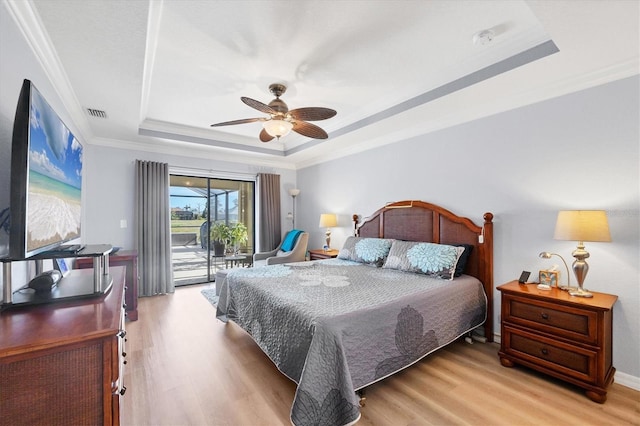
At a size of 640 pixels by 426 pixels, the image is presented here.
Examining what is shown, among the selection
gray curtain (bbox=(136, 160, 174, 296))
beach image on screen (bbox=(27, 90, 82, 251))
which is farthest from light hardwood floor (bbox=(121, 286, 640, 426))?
gray curtain (bbox=(136, 160, 174, 296))

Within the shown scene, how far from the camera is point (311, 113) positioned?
2.69 metres

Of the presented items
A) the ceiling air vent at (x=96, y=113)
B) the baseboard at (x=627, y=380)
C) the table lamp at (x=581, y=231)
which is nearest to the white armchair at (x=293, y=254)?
the ceiling air vent at (x=96, y=113)

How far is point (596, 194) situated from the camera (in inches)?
92.5

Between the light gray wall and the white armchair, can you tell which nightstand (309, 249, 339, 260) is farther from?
the light gray wall

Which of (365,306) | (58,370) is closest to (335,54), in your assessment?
(365,306)

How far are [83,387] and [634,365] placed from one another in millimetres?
3425

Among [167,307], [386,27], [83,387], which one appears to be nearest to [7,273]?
[83,387]

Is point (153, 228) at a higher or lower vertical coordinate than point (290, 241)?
higher

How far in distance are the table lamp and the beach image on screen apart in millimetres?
3236

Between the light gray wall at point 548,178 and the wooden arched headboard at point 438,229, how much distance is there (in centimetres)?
9

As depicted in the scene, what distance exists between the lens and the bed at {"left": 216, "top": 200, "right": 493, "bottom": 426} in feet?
5.56

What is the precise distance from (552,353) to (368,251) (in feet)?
6.37

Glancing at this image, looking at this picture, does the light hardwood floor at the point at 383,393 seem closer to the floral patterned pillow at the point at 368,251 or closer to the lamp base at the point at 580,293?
the lamp base at the point at 580,293

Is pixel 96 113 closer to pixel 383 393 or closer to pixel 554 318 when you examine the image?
pixel 383 393
